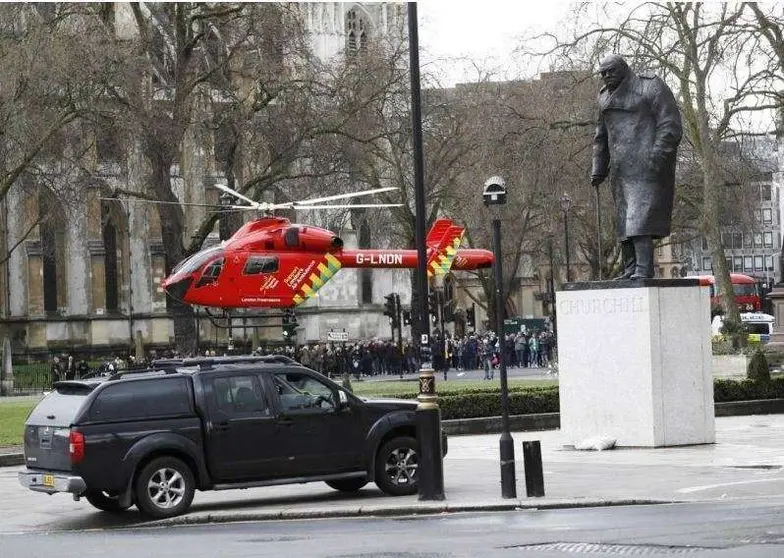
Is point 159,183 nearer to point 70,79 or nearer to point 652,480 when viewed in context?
point 70,79

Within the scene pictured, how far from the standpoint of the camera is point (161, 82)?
47.2 metres

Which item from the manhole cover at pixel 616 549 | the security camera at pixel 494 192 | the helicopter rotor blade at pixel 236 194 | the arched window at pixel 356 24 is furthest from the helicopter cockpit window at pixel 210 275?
the arched window at pixel 356 24

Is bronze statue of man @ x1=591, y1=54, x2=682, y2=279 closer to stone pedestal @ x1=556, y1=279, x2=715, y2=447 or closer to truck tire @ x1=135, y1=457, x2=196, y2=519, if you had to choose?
stone pedestal @ x1=556, y1=279, x2=715, y2=447

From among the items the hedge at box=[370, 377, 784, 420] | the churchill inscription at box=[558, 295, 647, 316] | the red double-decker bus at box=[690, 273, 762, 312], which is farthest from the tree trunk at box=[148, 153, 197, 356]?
the red double-decker bus at box=[690, 273, 762, 312]

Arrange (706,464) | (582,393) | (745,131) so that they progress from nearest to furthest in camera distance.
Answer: (706,464)
(582,393)
(745,131)

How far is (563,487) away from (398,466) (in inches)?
80.0

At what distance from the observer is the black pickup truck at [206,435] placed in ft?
65.9

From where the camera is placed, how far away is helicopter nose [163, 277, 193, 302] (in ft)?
148

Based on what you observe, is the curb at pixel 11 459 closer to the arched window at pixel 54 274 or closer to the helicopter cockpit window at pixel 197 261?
the helicopter cockpit window at pixel 197 261

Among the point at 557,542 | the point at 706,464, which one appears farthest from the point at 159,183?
the point at 557,542

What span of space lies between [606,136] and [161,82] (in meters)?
21.3

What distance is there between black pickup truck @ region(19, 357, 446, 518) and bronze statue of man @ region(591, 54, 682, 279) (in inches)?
282

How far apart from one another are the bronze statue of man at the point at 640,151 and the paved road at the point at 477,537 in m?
9.24

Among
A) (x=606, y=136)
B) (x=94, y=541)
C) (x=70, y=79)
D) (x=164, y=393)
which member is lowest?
(x=94, y=541)
